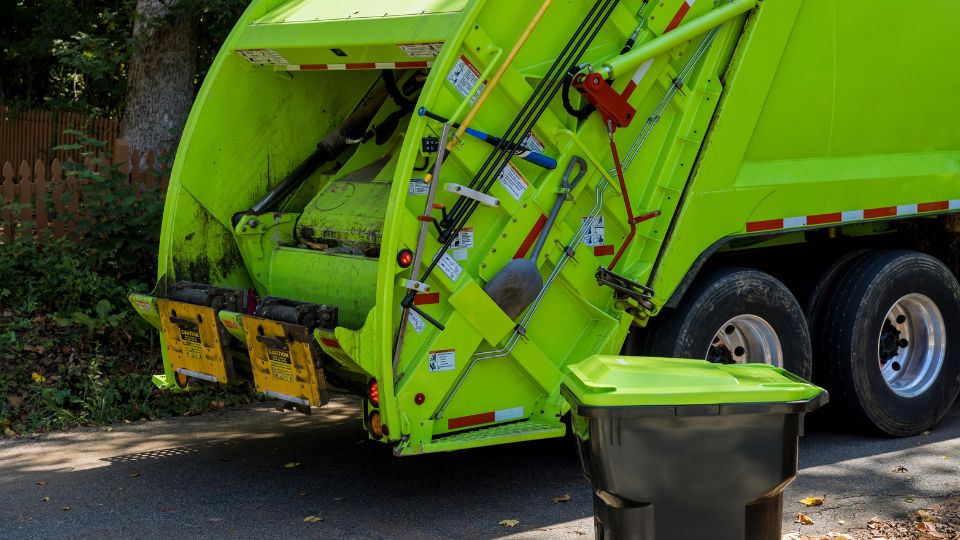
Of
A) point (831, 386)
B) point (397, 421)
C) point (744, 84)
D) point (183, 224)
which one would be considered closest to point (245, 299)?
point (183, 224)

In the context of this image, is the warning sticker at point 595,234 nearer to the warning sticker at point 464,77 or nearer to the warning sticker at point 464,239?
the warning sticker at point 464,239

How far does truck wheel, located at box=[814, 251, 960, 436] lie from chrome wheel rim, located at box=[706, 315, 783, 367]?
568 millimetres

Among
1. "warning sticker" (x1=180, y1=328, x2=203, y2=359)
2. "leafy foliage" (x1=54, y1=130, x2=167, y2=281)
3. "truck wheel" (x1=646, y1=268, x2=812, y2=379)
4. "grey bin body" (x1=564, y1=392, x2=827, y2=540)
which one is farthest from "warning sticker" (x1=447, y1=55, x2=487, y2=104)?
"leafy foliage" (x1=54, y1=130, x2=167, y2=281)

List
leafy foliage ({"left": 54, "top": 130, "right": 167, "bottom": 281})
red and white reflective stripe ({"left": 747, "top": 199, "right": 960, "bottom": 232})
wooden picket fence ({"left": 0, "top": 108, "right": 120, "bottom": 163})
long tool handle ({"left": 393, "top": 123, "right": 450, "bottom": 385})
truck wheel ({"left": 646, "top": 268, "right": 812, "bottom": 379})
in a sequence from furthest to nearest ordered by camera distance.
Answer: wooden picket fence ({"left": 0, "top": 108, "right": 120, "bottom": 163}), leafy foliage ({"left": 54, "top": 130, "right": 167, "bottom": 281}), red and white reflective stripe ({"left": 747, "top": 199, "right": 960, "bottom": 232}), truck wheel ({"left": 646, "top": 268, "right": 812, "bottom": 379}), long tool handle ({"left": 393, "top": 123, "right": 450, "bottom": 385})

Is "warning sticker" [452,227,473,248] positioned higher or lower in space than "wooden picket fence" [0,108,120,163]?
lower

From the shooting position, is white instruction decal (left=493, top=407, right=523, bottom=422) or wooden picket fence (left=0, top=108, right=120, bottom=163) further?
wooden picket fence (left=0, top=108, right=120, bottom=163)

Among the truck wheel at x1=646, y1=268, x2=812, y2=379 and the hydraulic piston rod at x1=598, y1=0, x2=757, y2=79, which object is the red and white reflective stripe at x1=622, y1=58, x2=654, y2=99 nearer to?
the hydraulic piston rod at x1=598, y1=0, x2=757, y2=79

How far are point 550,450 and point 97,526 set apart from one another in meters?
2.34

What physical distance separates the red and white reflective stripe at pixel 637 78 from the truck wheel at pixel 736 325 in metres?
1.05

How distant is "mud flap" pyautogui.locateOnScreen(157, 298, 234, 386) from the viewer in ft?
19.2

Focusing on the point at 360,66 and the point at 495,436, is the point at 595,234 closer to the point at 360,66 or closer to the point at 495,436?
the point at 495,436

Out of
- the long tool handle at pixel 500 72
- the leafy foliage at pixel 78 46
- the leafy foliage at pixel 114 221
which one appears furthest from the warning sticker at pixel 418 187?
the leafy foliage at pixel 78 46

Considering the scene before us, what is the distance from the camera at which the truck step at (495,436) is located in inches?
207

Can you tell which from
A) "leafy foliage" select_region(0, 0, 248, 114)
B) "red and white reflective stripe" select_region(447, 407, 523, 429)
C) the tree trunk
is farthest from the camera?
"leafy foliage" select_region(0, 0, 248, 114)
